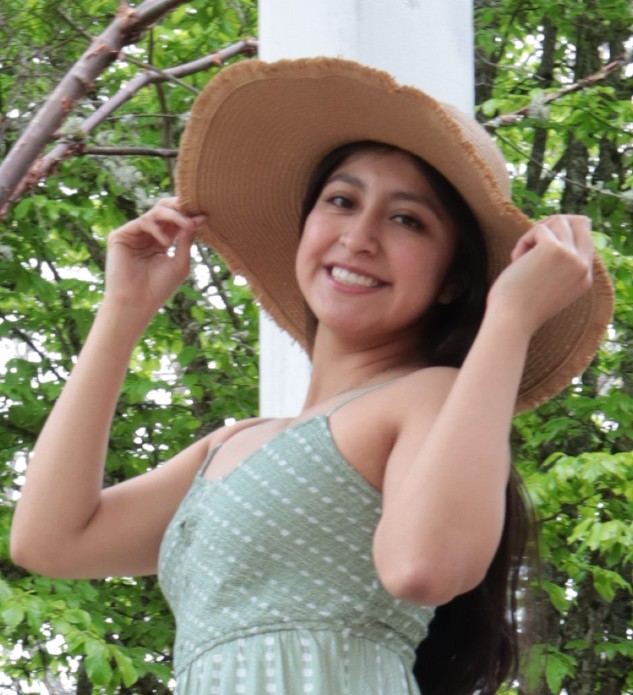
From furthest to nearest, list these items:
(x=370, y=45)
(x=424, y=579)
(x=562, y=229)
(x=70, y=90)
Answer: (x=70, y=90)
(x=370, y=45)
(x=562, y=229)
(x=424, y=579)

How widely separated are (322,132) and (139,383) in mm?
2918

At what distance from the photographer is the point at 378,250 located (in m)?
1.54

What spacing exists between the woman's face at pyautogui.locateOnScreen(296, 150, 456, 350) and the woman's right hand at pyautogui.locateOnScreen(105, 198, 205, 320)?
8.1 inches

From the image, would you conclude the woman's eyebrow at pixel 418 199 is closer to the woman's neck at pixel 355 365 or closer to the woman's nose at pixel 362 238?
the woman's nose at pixel 362 238

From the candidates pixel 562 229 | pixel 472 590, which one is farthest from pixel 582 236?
pixel 472 590

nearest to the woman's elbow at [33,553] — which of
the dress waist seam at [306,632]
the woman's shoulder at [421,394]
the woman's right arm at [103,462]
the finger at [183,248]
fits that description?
the woman's right arm at [103,462]

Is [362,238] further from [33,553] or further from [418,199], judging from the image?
[33,553]

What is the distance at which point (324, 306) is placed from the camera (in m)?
1.58

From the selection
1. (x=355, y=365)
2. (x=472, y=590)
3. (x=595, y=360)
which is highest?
(x=355, y=365)

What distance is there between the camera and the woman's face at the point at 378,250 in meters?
1.54

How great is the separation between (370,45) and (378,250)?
0.42 metres

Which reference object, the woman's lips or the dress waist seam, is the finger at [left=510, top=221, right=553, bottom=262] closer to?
the woman's lips

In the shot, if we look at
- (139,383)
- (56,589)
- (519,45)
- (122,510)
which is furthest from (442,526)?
(519,45)

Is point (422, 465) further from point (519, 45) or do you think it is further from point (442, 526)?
point (519, 45)
